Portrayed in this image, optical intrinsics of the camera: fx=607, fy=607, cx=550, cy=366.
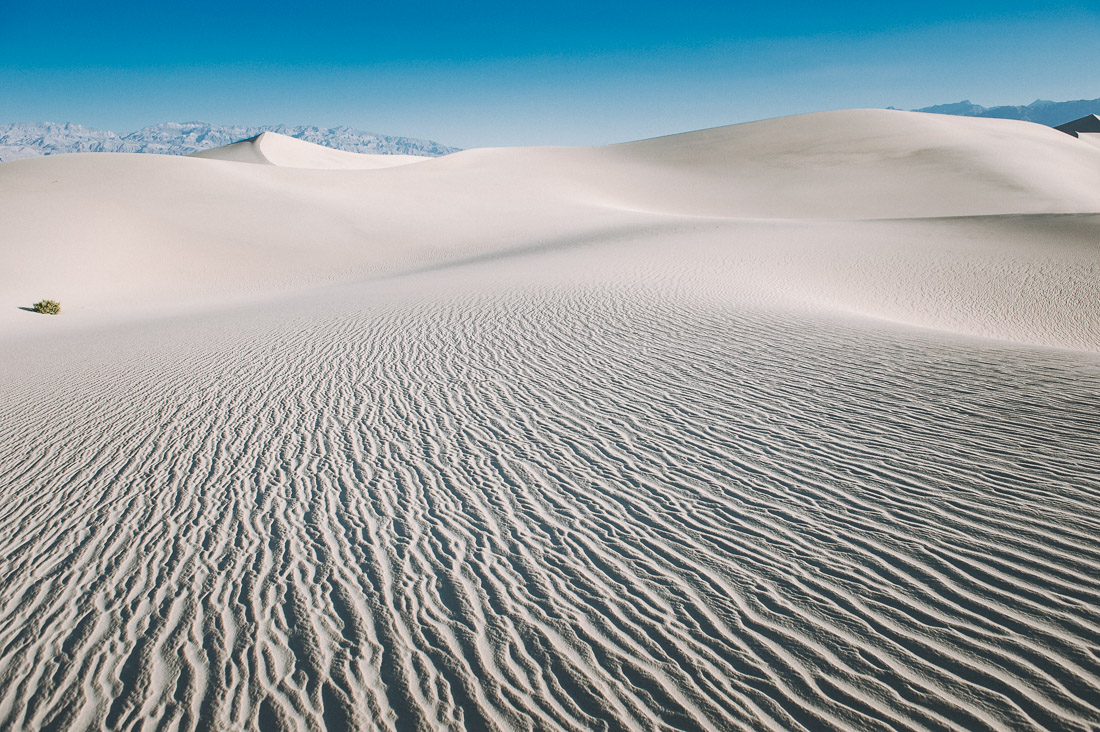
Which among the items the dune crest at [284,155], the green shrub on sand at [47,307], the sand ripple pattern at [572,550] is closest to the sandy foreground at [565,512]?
the sand ripple pattern at [572,550]

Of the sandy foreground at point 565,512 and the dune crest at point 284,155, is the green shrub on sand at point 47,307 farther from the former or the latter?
the dune crest at point 284,155

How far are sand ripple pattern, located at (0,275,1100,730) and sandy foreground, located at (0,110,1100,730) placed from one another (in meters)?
0.03

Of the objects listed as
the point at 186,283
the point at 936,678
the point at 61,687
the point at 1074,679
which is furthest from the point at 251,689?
the point at 186,283

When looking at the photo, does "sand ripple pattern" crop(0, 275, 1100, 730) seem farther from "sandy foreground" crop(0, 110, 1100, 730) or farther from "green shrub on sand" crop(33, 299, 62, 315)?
"green shrub on sand" crop(33, 299, 62, 315)

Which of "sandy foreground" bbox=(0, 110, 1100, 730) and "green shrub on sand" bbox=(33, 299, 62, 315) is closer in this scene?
"sandy foreground" bbox=(0, 110, 1100, 730)

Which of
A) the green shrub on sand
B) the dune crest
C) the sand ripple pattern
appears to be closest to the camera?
the sand ripple pattern

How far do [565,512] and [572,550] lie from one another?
594 mm

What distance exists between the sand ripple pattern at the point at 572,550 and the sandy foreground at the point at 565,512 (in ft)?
0.08

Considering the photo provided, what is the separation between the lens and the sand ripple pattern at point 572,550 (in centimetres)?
320

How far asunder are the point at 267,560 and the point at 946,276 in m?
18.0

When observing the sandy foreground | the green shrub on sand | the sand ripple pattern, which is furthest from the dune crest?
the sand ripple pattern

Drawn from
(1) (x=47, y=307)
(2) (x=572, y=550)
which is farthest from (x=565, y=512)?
(1) (x=47, y=307)

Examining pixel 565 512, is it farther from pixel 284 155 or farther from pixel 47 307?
pixel 284 155

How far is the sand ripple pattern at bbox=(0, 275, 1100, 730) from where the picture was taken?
320cm
